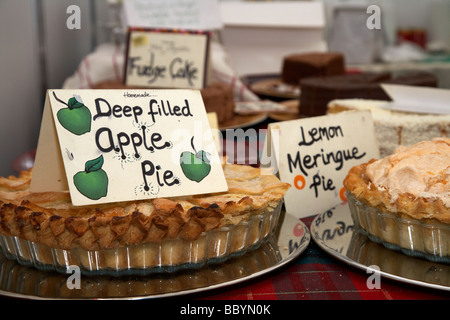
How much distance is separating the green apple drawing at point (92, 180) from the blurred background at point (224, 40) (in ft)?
4.37

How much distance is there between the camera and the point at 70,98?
3.51 feet

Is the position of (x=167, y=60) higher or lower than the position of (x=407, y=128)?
higher

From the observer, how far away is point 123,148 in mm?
1079

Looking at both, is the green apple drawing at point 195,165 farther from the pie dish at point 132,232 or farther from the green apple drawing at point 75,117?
the green apple drawing at point 75,117

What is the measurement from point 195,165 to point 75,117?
0.86 ft

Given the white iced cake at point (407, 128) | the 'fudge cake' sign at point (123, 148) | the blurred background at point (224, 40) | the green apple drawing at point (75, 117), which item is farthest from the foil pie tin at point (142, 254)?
the blurred background at point (224, 40)

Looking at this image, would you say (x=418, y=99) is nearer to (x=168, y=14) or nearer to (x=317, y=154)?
(x=317, y=154)

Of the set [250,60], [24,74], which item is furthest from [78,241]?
[250,60]

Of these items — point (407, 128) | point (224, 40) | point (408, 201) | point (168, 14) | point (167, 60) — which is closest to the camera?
point (408, 201)

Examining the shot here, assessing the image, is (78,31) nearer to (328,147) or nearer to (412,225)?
(328,147)

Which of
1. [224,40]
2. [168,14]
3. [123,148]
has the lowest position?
[123,148]

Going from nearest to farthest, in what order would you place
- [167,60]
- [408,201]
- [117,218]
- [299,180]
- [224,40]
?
[117,218] → [408,201] → [299,180] → [167,60] → [224,40]

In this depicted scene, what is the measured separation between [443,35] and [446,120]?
443cm

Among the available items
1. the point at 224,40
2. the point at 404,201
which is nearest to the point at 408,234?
the point at 404,201
